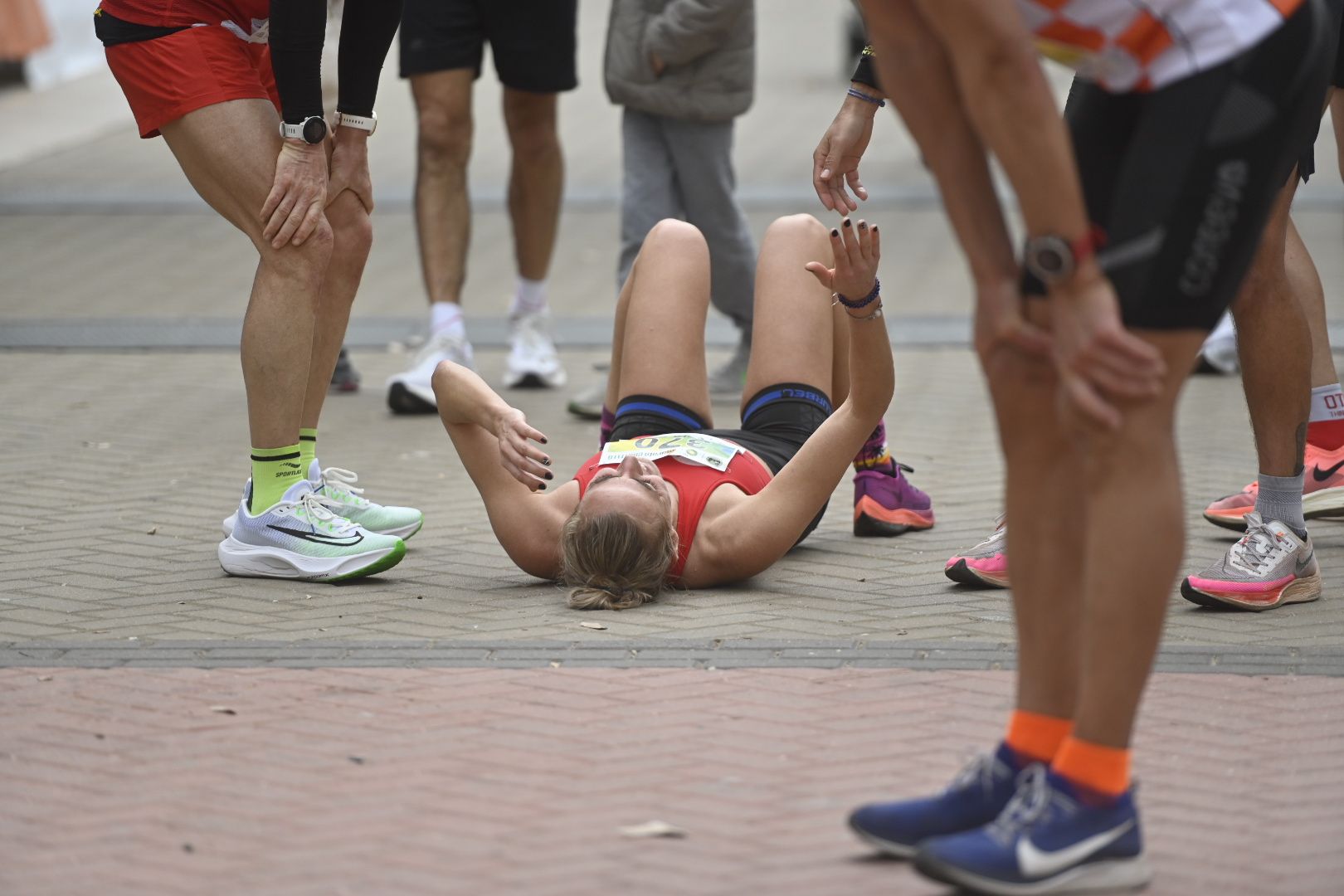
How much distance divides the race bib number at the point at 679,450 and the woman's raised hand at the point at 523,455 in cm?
49

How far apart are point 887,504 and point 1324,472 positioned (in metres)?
1.30

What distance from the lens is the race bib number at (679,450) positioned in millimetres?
4891

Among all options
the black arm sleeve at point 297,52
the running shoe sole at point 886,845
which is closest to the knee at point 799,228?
the black arm sleeve at point 297,52

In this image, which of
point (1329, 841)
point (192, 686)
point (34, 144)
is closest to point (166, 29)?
point (192, 686)

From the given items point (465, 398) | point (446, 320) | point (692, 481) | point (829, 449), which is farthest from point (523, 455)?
point (446, 320)

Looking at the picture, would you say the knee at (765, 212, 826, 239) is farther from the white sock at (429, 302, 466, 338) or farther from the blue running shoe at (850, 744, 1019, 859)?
the blue running shoe at (850, 744, 1019, 859)

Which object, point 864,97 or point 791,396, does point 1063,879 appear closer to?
point 864,97

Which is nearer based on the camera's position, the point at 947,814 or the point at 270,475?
the point at 947,814

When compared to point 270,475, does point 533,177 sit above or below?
above

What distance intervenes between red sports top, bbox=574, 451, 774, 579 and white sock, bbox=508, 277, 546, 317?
2868 mm

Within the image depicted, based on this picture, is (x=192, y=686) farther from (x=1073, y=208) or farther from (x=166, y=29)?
(x=1073, y=208)

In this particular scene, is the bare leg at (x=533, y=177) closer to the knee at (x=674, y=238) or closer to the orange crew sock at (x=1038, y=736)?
the knee at (x=674, y=238)

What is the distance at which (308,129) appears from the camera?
4.71 metres

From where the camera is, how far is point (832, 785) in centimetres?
336
